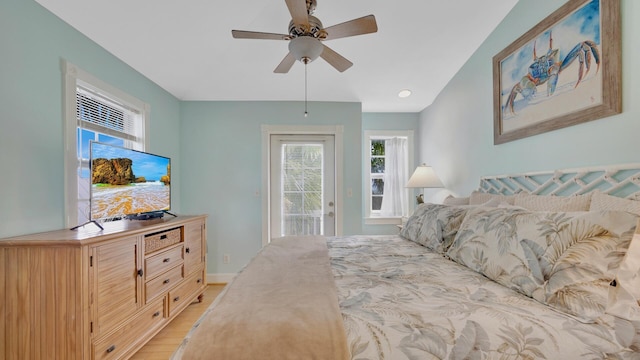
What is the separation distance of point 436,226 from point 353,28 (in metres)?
1.40

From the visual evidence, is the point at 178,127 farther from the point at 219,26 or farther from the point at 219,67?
the point at 219,26

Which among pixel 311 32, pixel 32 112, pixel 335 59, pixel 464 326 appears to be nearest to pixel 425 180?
pixel 335 59

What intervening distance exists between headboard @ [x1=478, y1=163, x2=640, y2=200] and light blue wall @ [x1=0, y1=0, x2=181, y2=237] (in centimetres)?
326

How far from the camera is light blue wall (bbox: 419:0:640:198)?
4.47 ft

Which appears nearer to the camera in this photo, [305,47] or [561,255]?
[561,255]

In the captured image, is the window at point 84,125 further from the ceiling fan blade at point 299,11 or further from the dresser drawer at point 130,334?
the ceiling fan blade at point 299,11

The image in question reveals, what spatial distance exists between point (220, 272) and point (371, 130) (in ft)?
9.56

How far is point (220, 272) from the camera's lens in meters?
3.46

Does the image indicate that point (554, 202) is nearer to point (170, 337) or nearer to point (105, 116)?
point (170, 337)

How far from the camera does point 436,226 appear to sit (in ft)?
5.90

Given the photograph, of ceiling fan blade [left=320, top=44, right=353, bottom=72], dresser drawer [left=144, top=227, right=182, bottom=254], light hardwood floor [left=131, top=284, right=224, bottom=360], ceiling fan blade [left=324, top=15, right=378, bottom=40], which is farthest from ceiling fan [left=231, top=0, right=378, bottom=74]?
light hardwood floor [left=131, top=284, right=224, bottom=360]

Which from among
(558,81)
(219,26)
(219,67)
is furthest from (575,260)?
(219,67)

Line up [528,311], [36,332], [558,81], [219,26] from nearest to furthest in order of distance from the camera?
[528,311]
[36,332]
[558,81]
[219,26]

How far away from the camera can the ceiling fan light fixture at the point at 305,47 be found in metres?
1.65
